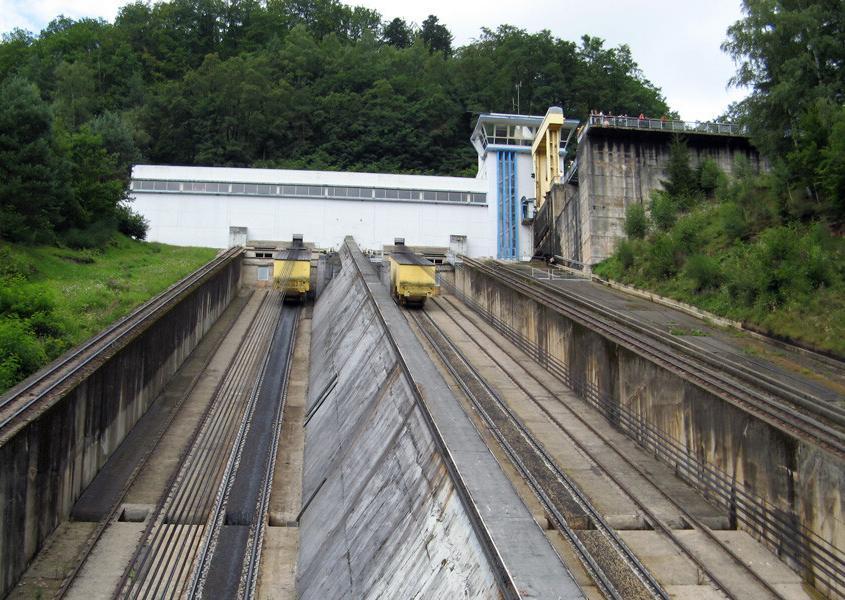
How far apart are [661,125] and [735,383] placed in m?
28.5

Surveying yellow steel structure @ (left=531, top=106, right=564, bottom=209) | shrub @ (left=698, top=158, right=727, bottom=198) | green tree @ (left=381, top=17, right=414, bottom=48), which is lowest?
shrub @ (left=698, top=158, right=727, bottom=198)

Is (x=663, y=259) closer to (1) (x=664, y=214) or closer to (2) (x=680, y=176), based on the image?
(1) (x=664, y=214)

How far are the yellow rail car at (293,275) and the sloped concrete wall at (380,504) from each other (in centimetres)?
1450

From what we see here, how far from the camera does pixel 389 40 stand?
9712cm

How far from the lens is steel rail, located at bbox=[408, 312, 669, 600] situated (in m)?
8.23

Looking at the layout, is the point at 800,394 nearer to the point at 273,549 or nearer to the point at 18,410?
the point at 273,549

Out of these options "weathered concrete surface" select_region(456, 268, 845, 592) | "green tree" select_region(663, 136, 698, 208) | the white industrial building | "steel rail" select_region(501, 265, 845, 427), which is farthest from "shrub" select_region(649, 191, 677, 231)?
"weathered concrete surface" select_region(456, 268, 845, 592)

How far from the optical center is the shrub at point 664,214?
32.1 metres

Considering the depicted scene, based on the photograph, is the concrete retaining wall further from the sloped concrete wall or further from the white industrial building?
the white industrial building

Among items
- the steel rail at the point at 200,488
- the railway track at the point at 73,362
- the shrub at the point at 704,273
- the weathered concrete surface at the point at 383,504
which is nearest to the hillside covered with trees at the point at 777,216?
the shrub at the point at 704,273

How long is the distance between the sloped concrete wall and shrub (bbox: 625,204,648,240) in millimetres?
20892

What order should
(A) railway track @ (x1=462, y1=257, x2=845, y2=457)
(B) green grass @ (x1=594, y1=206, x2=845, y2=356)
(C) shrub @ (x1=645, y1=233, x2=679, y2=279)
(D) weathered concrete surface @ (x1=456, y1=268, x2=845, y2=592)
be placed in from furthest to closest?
(C) shrub @ (x1=645, y1=233, x2=679, y2=279) < (B) green grass @ (x1=594, y1=206, x2=845, y2=356) < (A) railway track @ (x1=462, y1=257, x2=845, y2=457) < (D) weathered concrete surface @ (x1=456, y1=268, x2=845, y2=592)

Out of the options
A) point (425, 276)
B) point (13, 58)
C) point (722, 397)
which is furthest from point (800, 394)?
point (13, 58)

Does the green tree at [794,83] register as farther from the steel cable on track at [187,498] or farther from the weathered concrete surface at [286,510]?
the steel cable on track at [187,498]
